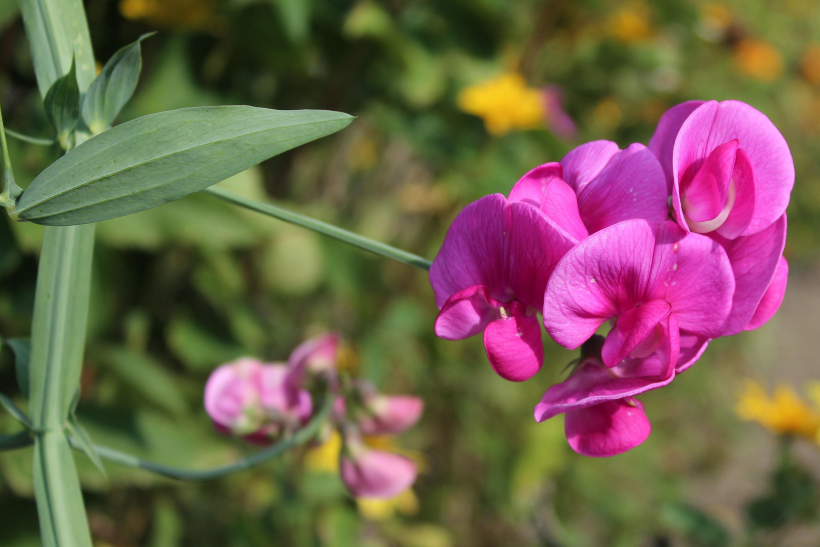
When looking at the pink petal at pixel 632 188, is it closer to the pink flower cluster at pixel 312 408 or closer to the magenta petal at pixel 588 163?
the magenta petal at pixel 588 163

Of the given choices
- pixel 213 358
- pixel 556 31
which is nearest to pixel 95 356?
pixel 213 358

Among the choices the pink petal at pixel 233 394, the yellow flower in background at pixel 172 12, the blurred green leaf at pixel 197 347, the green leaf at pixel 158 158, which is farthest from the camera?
the blurred green leaf at pixel 197 347

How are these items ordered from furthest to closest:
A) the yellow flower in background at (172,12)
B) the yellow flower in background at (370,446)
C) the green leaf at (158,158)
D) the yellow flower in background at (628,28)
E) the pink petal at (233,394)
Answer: the yellow flower in background at (628,28) < the yellow flower in background at (370,446) < the yellow flower in background at (172,12) < the pink petal at (233,394) < the green leaf at (158,158)

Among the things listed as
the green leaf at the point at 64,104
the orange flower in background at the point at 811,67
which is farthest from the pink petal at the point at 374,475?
the orange flower in background at the point at 811,67

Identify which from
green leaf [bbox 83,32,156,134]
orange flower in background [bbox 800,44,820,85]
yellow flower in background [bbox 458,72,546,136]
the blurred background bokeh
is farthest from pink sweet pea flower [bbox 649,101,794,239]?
orange flower in background [bbox 800,44,820,85]

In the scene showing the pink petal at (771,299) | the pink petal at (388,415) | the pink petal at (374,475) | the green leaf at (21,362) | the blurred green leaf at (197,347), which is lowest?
the blurred green leaf at (197,347)

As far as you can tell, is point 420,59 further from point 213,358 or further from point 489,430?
point 489,430

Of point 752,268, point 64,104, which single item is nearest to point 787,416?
point 752,268

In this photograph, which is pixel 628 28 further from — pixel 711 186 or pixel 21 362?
pixel 21 362
